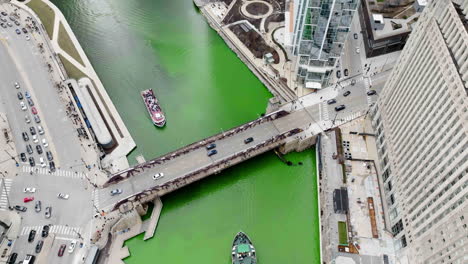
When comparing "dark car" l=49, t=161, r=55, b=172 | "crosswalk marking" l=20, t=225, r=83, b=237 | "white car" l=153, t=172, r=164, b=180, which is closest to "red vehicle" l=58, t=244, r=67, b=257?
"crosswalk marking" l=20, t=225, r=83, b=237

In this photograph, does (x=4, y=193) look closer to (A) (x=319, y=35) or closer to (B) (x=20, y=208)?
(B) (x=20, y=208)

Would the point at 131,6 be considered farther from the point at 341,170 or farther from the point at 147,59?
the point at 341,170

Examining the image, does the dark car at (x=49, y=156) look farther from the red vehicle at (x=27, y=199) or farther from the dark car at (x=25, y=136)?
the red vehicle at (x=27, y=199)

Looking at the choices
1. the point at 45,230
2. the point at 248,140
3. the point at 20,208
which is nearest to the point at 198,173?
the point at 248,140

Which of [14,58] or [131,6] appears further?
[131,6]

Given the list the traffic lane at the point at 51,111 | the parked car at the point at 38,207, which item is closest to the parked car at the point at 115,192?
the traffic lane at the point at 51,111

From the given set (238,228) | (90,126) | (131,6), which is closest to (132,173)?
(90,126)
